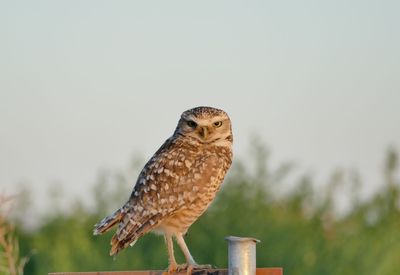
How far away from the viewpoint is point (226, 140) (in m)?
8.09

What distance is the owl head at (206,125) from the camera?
7.87 meters

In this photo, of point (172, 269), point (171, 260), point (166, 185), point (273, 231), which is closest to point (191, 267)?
point (172, 269)

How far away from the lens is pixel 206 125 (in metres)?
7.88

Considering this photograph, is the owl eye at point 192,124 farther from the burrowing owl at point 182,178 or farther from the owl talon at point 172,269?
the owl talon at point 172,269

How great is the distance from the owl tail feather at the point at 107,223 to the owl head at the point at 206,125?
857mm

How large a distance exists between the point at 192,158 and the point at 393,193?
643 centimetres

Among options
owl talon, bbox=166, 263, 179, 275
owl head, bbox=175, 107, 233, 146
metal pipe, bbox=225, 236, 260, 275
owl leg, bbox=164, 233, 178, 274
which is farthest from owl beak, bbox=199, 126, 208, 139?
metal pipe, bbox=225, 236, 260, 275

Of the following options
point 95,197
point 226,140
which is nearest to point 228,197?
point 95,197

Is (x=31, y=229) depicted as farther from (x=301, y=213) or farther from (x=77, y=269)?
(x=301, y=213)

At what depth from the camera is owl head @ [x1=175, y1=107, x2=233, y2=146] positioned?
787 cm

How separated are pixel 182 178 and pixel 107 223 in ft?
2.30

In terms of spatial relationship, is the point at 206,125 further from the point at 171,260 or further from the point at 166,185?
the point at 171,260

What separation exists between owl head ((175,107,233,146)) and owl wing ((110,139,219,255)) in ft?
0.39

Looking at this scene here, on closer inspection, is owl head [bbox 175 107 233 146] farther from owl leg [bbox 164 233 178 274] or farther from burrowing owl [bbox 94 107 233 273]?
owl leg [bbox 164 233 178 274]
